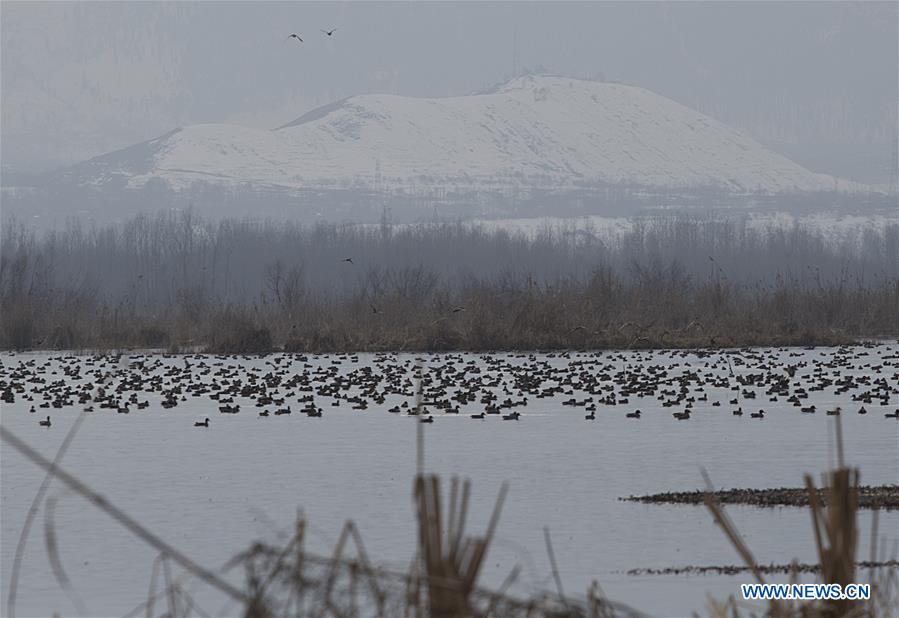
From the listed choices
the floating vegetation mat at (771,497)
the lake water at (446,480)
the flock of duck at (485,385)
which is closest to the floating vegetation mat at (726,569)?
the lake water at (446,480)

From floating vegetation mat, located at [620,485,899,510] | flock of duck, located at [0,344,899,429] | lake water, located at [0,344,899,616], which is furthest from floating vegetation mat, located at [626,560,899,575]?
flock of duck, located at [0,344,899,429]

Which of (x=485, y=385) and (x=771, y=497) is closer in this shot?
(x=771, y=497)

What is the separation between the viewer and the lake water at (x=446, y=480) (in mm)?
10695

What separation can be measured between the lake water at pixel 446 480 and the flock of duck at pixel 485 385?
0.27m

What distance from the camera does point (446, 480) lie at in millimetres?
15484

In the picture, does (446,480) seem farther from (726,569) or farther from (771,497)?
(726,569)

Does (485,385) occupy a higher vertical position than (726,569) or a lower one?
lower

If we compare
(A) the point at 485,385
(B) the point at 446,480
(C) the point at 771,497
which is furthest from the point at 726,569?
(A) the point at 485,385

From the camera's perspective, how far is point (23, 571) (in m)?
10.9

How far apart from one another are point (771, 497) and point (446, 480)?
327 centimetres

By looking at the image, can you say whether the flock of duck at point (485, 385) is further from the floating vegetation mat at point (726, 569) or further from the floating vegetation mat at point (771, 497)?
the floating vegetation mat at point (726, 569)

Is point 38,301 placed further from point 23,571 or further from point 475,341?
point 23,571

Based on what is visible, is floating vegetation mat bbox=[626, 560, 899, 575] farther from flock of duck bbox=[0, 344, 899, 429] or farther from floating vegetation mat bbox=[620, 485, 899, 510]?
flock of duck bbox=[0, 344, 899, 429]

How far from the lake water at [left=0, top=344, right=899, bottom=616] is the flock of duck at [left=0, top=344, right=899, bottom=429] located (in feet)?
0.88
